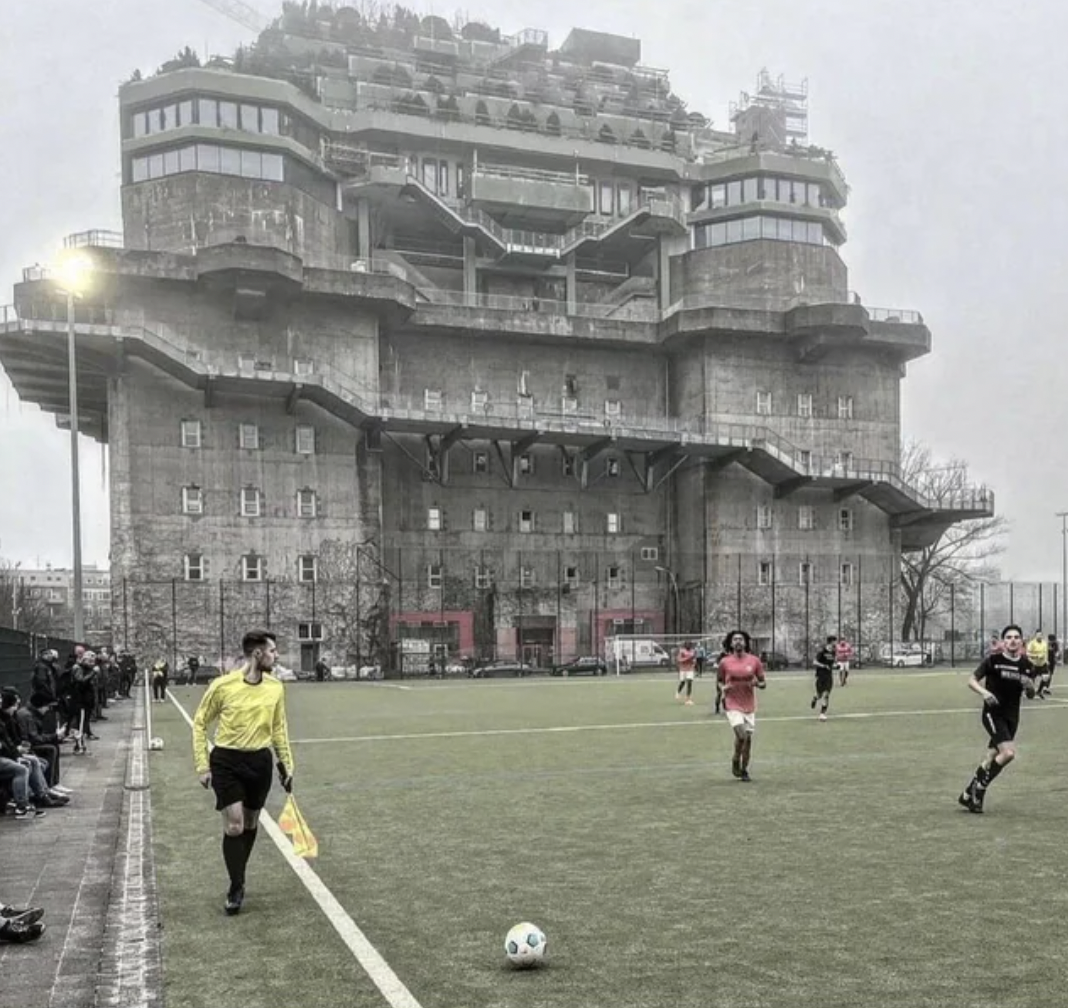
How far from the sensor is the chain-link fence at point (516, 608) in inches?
2402

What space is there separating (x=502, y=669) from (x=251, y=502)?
54.6ft

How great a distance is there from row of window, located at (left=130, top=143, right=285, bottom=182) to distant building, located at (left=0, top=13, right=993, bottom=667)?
0.15 metres

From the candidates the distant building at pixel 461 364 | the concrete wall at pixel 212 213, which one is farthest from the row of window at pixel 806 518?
the concrete wall at pixel 212 213

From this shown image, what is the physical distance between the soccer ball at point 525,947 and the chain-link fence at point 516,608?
184 feet

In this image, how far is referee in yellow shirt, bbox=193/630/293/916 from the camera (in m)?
7.84

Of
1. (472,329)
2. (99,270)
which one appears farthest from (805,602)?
(99,270)

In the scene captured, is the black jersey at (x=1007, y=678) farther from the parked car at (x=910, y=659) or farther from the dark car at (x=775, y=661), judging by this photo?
the parked car at (x=910, y=659)

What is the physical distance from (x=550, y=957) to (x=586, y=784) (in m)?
7.49

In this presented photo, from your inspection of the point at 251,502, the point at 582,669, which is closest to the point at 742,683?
the point at 582,669

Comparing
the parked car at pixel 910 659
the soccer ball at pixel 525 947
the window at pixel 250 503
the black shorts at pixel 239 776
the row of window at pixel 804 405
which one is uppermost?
the row of window at pixel 804 405

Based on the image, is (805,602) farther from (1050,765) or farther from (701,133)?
(1050,765)

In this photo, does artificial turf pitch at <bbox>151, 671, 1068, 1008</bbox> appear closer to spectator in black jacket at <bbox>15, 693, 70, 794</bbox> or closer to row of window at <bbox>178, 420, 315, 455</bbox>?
spectator in black jacket at <bbox>15, 693, 70, 794</bbox>

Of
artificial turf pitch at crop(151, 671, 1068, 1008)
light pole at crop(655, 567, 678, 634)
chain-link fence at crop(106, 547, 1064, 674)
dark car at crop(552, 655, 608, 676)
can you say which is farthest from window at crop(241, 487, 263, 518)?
artificial turf pitch at crop(151, 671, 1068, 1008)

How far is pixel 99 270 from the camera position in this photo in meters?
59.8
